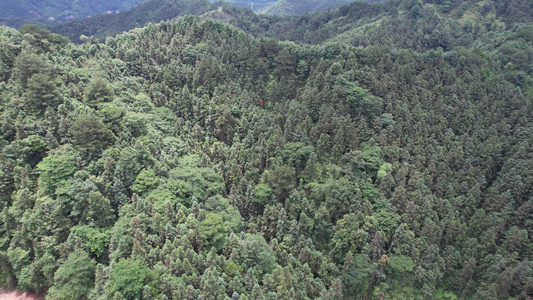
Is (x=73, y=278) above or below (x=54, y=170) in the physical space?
below

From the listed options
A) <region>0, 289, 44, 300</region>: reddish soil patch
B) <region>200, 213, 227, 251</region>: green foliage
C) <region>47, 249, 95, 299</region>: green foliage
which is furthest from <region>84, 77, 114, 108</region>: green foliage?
<region>200, 213, 227, 251</region>: green foliage

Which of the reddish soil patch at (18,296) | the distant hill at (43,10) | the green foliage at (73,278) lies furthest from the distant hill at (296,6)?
the reddish soil patch at (18,296)

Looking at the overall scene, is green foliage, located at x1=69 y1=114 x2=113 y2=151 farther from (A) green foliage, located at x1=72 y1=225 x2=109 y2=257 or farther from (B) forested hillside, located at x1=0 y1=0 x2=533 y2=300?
(A) green foliage, located at x1=72 y1=225 x2=109 y2=257

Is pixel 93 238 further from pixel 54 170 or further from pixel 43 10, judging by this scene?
pixel 43 10

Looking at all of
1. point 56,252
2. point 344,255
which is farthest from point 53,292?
point 344,255

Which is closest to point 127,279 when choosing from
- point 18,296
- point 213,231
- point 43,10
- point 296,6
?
point 213,231

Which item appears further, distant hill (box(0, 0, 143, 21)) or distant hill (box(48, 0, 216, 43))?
distant hill (box(0, 0, 143, 21))
